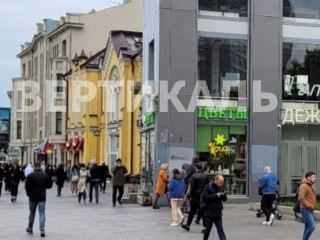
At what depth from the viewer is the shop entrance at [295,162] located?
83.9ft

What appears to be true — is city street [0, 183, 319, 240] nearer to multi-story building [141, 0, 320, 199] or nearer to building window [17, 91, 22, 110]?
multi-story building [141, 0, 320, 199]

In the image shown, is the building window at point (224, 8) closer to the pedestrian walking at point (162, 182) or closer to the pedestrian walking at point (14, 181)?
the pedestrian walking at point (162, 182)

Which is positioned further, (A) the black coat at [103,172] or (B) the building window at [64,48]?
(B) the building window at [64,48]

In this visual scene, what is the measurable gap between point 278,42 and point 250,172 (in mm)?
5138

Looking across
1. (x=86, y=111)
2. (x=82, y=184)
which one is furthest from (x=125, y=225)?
(x=86, y=111)

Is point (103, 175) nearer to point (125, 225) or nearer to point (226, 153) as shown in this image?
point (226, 153)

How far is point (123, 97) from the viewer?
137ft

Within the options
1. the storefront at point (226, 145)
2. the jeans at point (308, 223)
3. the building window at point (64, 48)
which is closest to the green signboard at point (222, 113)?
the storefront at point (226, 145)

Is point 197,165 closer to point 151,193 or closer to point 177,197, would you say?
point 177,197

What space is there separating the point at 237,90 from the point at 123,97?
673 inches

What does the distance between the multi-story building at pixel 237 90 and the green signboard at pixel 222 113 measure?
4 cm

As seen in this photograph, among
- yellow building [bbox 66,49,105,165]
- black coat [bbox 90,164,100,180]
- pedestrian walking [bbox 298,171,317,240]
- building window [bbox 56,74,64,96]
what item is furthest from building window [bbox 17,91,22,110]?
pedestrian walking [bbox 298,171,317,240]

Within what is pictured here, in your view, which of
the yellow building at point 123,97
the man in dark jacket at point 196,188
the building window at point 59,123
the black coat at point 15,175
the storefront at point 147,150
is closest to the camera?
the man in dark jacket at point 196,188

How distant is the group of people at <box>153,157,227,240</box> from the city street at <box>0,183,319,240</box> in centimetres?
46
